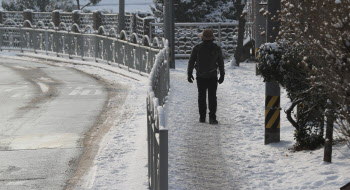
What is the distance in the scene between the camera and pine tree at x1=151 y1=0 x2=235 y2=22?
39.8 metres

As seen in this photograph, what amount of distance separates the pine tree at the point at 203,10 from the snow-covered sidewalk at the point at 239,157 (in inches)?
953

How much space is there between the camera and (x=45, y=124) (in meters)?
13.9

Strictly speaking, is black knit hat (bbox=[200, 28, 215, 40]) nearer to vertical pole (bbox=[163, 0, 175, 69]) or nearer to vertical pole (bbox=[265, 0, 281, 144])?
vertical pole (bbox=[265, 0, 281, 144])

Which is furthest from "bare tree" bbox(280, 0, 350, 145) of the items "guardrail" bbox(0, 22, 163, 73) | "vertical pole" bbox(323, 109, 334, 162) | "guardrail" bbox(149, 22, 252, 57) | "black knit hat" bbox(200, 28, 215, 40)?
"guardrail" bbox(149, 22, 252, 57)

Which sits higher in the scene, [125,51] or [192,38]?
[125,51]

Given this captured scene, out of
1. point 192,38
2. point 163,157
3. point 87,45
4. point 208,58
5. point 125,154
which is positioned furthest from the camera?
point 192,38

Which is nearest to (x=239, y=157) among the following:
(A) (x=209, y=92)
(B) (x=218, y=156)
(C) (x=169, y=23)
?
(B) (x=218, y=156)

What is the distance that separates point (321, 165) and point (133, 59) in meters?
15.2

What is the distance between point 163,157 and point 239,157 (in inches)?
147

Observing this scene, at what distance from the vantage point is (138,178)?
9320 millimetres

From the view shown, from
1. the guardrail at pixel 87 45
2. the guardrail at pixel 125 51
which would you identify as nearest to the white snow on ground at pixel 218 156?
the guardrail at pixel 125 51

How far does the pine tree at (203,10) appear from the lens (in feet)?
131

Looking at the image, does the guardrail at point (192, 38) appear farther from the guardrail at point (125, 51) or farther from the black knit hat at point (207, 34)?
the black knit hat at point (207, 34)

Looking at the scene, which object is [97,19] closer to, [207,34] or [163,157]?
[207,34]
